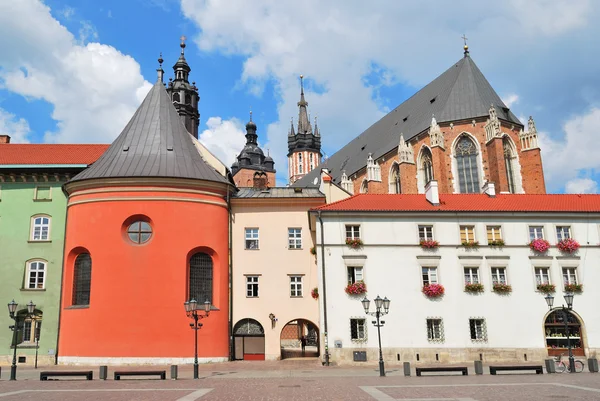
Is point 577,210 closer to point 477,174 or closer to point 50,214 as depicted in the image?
point 477,174

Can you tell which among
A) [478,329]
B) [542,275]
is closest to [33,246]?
[478,329]

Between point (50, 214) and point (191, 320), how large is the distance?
11536 mm

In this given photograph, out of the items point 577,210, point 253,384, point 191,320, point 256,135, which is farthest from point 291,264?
point 256,135

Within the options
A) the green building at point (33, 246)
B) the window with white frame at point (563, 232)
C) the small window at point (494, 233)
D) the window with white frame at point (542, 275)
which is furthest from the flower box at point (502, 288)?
the green building at point (33, 246)

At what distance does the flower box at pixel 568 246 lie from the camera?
3027 cm

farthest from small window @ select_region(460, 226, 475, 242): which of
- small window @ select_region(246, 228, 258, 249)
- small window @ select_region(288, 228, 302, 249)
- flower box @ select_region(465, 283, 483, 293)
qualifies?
small window @ select_region(246, 228, 258, 249)

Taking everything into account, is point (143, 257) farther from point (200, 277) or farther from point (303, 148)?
point (303, 148)

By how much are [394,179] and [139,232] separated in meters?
33.1

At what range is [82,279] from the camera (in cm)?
3117

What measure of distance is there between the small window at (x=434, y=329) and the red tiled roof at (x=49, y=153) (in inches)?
918

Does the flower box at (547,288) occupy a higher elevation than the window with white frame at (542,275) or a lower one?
lower

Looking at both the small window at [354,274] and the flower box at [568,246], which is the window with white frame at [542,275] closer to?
the flower box at [568,246]

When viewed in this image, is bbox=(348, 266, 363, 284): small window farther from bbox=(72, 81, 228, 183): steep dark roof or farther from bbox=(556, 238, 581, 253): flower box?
bbox=(556, 238, 581, 253): flower box

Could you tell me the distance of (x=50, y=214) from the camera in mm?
33062
